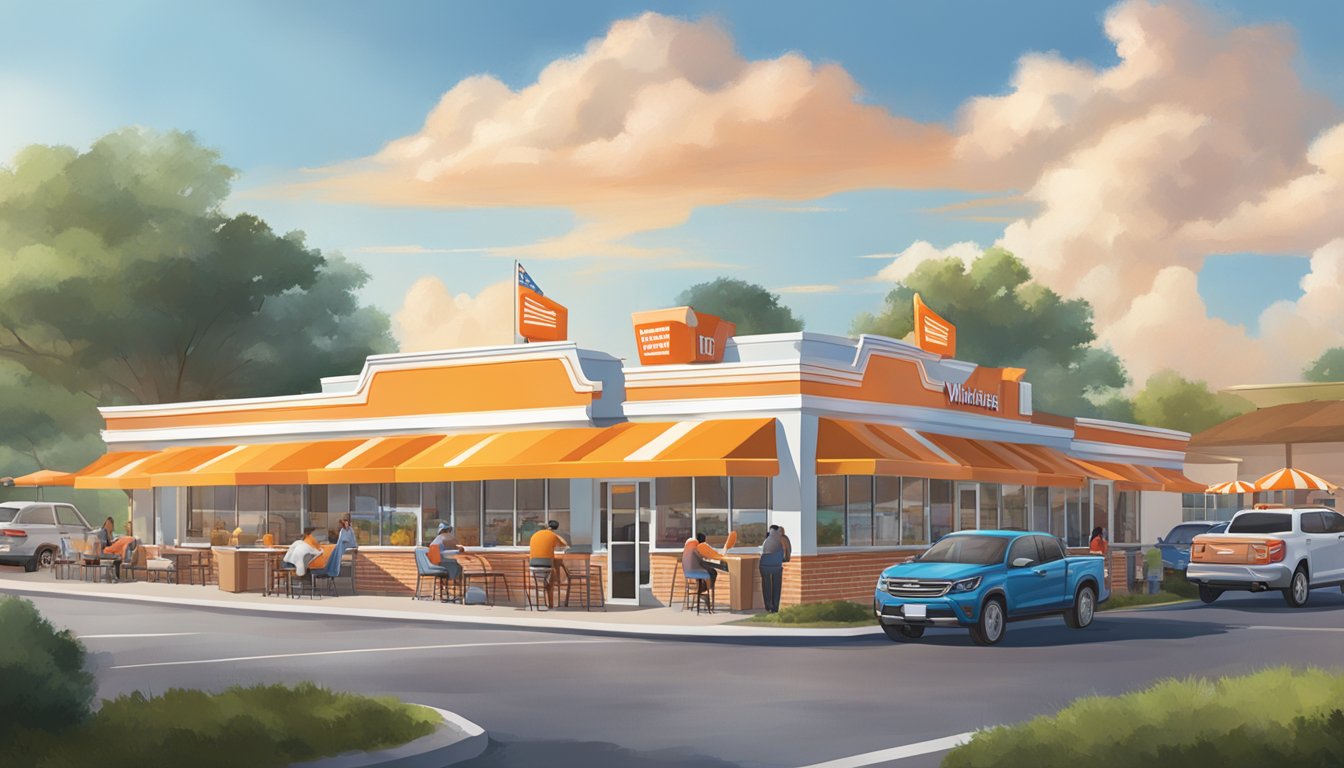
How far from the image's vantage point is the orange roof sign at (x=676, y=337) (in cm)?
3447

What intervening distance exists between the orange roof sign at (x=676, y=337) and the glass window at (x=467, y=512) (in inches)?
184

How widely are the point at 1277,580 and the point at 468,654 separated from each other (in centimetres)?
1890

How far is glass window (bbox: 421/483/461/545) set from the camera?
119 ft

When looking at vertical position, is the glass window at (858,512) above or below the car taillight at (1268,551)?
above

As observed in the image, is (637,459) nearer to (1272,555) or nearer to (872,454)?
(872,454)

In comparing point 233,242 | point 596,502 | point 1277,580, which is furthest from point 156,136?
point 1277,580

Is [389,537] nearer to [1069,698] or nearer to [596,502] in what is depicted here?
[596,502]

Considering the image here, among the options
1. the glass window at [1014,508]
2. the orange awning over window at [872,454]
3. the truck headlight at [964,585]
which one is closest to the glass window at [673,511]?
the orange awning over window at [872,454]

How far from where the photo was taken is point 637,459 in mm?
31125

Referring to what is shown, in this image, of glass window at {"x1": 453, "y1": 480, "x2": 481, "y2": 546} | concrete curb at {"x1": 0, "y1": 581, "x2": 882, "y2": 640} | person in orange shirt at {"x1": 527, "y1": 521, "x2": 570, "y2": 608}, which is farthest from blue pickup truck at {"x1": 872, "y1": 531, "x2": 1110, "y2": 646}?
glass window at {"x1": 453, "y1": 480, "x2": 481, "y2": 546}

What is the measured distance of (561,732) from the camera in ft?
45.6

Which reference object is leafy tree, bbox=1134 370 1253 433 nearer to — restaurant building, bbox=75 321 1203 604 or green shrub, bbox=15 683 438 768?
restaurant building, bbox=75 321 1203 604

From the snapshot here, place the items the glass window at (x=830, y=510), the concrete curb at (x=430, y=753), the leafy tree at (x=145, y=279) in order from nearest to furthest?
the concrete curb at (x=430, y=753) < the glass window at (x=830, y=510) < the leafy tree at (x=145, y=279)

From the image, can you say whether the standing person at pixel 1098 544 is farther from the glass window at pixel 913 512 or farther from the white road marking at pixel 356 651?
the white road marking at pixel 356 651
